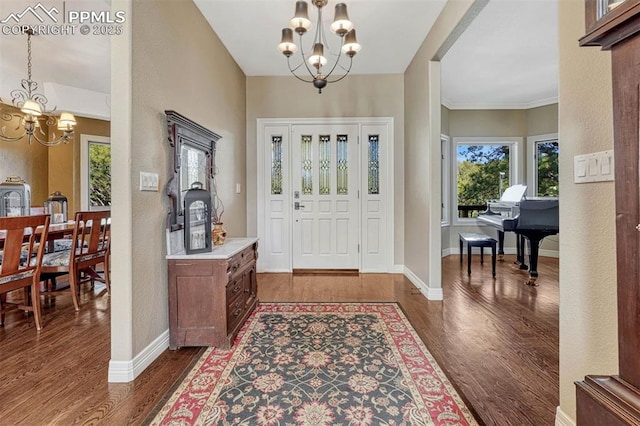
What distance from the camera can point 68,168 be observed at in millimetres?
5770

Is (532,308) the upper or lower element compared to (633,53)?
Answer: lower

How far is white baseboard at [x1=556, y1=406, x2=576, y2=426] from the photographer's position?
1.38 meters

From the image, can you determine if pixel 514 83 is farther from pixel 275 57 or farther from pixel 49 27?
pixel 49 27

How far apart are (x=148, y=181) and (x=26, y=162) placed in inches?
→ 207

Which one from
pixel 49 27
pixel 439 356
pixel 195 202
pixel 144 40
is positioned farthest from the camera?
pixel 49 27

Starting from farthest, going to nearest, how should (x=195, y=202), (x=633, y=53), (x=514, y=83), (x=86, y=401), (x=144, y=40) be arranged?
(x=514, y=83)
(x=195, y=202)
(x=144, y=40)
(x=86, y=401)
(x=633, y=53)

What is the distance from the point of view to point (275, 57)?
13.1 ft

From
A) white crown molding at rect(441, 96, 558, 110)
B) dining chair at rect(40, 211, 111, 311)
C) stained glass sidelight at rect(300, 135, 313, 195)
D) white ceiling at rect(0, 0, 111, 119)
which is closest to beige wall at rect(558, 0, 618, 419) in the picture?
white ceiling at rect(0, 0, 111, 119)

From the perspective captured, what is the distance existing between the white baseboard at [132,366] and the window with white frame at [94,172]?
512 cm

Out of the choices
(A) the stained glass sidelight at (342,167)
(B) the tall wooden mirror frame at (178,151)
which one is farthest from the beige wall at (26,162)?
(A) the stained glass sidelight at (342,167)

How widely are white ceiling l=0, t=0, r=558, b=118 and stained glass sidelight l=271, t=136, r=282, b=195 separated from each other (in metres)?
1.02

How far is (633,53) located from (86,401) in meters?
2.69

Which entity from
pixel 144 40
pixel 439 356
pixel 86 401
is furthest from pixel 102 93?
pixel 439 356

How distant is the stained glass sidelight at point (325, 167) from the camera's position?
15.4 ft
